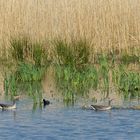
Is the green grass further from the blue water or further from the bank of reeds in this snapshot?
the blue water

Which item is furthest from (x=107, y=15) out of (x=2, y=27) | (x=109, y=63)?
(x=2, y=27)

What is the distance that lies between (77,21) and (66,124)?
539cm

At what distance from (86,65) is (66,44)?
1.65 ft

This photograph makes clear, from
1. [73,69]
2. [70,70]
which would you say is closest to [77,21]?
[73,69]

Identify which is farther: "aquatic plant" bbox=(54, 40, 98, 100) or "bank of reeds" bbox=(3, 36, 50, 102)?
"aquatic plant" bbox=(54, 40, 98, 100)

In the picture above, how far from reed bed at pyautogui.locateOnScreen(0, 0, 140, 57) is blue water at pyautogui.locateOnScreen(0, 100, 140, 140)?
390cm

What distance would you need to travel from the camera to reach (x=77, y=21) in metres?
13.0

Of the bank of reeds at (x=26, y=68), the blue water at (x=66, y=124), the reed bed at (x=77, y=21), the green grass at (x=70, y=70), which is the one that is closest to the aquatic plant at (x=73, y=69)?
the green grass at (x=70, y=70)

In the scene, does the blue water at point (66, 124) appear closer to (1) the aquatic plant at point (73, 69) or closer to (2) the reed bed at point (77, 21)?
(1) the aquatic plant at point (73, 69)

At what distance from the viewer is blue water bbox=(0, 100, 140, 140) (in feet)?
23.6

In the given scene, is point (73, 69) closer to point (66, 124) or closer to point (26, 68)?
point (26, 68)

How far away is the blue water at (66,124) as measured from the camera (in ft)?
23.6

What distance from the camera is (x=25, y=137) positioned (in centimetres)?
711

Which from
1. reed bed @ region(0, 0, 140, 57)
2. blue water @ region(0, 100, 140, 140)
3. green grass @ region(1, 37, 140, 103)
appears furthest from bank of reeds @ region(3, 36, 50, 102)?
blue water @ region(0, 100, 140, 140)
